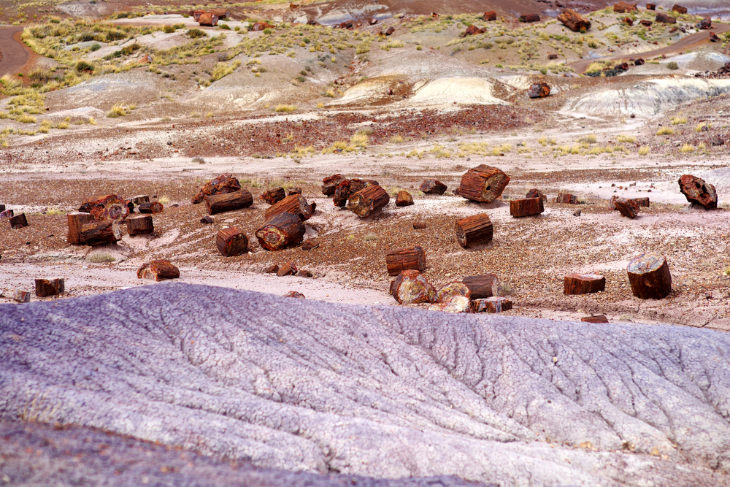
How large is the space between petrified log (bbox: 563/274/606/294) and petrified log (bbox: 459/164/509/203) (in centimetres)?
549

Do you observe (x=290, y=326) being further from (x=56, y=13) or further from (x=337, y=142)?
(x=56, y=13)

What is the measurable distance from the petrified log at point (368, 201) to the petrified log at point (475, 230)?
2792mm

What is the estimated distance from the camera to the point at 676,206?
14.2 metres

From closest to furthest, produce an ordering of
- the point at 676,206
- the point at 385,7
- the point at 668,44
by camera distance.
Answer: the point at 676,206 → the point at 668,44 → the point at 385,7

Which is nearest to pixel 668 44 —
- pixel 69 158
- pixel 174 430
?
pixel 69 158

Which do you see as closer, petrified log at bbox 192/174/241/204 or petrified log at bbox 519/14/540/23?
→ petrified log at bbox 192/174/241/204

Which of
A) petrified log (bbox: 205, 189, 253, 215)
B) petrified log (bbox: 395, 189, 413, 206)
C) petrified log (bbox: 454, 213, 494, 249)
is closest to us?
petrified log (bbox: 454, 213, 494, 249)

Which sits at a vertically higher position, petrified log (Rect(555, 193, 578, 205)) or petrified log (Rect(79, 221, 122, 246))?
petrified log (Rect(79, 221, 122, 246))

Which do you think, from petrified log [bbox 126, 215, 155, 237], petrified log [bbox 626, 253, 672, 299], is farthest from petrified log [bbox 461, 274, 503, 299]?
petrified log [bbox 126, 215, 155, 237]

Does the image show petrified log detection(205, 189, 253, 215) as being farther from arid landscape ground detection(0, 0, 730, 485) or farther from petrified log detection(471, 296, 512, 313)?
petrified log detection(471, 296, 512, 313)

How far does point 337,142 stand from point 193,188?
30.7ft

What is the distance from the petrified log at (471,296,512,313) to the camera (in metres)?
8.66

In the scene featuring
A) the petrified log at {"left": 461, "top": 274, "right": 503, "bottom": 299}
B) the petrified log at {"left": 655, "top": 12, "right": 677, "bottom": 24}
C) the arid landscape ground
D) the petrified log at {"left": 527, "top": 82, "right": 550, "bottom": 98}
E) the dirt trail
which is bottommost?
the dirt trail

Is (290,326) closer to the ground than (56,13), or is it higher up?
higher up
